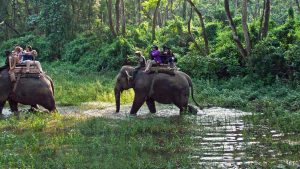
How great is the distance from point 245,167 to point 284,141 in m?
2.61

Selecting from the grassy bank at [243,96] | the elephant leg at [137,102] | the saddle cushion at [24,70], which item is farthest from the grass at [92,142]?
the grassy bank at [243,96]

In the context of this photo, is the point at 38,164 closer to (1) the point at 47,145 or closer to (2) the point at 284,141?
(1) the point at 47,145

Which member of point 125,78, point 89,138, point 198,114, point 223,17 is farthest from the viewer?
point 223,17

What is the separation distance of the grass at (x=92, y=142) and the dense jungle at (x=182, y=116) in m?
0.02

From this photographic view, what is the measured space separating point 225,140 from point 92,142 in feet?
9.70

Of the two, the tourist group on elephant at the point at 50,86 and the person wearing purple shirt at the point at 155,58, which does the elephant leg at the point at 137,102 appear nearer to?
the tourist group on elephant at the point at 50,86

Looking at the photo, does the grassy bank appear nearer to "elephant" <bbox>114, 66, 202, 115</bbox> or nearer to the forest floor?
the forest floor

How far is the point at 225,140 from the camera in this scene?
38.3ft

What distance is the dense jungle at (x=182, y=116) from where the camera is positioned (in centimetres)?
1007

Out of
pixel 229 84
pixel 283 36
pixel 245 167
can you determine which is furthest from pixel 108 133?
pixel 283 36

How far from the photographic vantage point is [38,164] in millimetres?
9500

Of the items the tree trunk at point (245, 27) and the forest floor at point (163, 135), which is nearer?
the forest floor at point (163, 135)

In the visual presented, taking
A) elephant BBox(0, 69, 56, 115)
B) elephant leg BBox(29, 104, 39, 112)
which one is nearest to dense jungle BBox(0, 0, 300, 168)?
elephant leg BBox(29, 104, 39, 112)

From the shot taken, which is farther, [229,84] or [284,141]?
[229,84]
